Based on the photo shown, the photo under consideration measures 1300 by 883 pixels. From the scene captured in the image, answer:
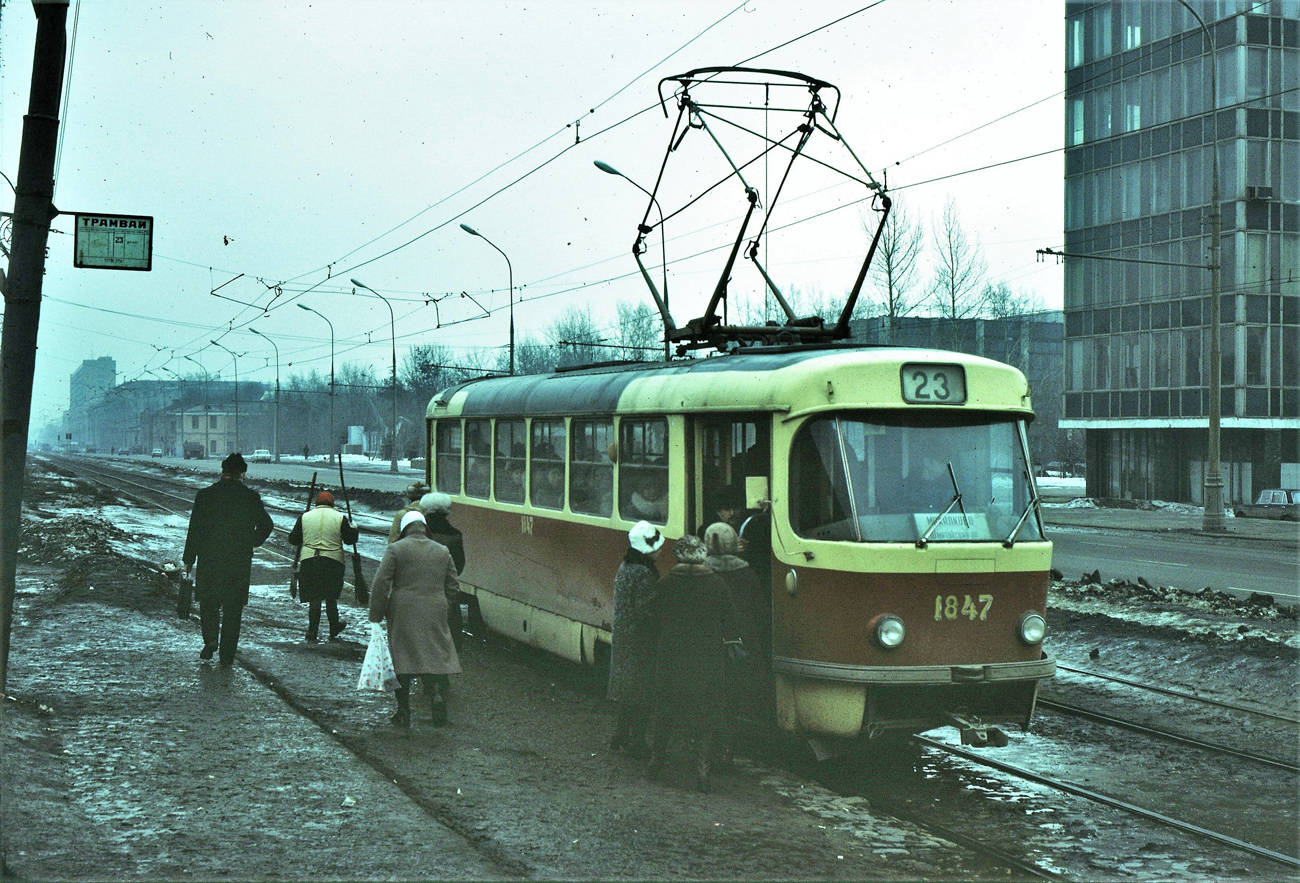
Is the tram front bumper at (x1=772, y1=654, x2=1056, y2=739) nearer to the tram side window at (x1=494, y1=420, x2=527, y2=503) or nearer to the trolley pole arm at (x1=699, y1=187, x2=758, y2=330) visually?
the trolley pole arm at (x1=699, y1=187, x2=758, y2=330)

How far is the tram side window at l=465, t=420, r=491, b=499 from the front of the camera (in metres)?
13.5

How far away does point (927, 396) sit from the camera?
26.2ft

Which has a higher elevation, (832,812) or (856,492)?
(856,492)

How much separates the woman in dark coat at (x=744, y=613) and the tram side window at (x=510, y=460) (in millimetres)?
4759

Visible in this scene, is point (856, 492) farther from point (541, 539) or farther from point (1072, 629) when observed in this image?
point (1072, 629)

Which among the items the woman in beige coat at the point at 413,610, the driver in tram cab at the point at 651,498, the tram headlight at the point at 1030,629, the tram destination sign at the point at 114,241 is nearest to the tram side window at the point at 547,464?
the driver in tram cab at the point at 651,498

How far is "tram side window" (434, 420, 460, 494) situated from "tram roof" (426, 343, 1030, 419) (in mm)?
788

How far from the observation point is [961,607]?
7.68 metres

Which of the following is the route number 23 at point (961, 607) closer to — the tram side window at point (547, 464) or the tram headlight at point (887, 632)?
the tram headlight at point (887, 632)

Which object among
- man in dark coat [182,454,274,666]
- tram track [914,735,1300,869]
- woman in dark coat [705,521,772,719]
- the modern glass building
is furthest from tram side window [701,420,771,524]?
the modern glass building

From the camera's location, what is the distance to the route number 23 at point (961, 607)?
25.1 ft

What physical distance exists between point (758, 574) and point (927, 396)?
5.14ft

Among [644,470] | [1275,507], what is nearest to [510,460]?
[644,470]

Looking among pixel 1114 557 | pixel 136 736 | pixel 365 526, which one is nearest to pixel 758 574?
pixel 136 736
